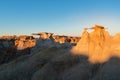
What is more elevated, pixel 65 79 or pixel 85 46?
pixel 85 46

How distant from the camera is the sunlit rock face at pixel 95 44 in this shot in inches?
1129

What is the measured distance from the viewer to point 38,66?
32.9 meters

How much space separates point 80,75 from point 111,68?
3.02 metres

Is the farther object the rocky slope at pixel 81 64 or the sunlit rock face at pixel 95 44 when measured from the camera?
the sunlit rock face at pixel 95 44

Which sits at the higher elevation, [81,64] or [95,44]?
[95,44]

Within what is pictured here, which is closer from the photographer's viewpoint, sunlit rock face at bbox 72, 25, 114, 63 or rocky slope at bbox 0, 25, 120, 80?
rocky slope at bbox 0, 25, 120, 80

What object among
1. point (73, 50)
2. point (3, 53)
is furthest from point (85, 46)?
point (3, 53)

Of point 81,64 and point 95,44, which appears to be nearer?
point 81,64

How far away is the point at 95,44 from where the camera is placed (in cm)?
3014

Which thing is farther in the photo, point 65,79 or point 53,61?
point 53,61

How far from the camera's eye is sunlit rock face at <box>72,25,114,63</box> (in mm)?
28688

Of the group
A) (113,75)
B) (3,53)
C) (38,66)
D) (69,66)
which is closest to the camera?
(113,75)

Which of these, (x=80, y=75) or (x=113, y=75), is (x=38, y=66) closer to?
(x=80, y=75)

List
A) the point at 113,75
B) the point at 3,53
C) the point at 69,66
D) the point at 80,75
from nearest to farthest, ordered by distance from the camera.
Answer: the point at 113,75 < the point at 80,75 < the point at 69,66 < the point at 3,53
